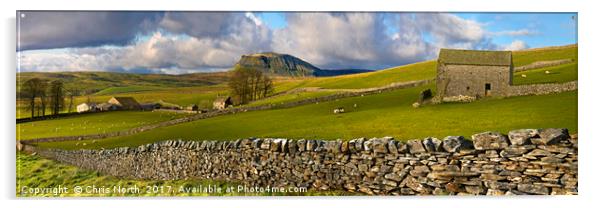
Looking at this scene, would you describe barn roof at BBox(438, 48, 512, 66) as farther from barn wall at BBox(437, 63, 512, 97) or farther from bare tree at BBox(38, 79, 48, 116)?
bare tree at BBox(38, 79, 48, 116)

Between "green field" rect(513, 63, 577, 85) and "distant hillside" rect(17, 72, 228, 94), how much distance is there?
21.3 ft

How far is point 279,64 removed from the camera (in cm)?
1025

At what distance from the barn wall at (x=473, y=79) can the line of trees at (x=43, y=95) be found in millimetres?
7962

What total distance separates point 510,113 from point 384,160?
9.95 ft

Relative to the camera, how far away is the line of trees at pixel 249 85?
10.3m

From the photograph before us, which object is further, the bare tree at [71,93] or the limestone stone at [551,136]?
the bare tree at [71,93]

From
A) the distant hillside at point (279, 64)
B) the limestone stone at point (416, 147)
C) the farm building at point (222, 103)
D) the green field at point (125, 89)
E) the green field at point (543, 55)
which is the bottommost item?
the limestone stone at point (416, 147)

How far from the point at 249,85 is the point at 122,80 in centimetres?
263

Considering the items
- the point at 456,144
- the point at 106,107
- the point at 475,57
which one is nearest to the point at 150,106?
the point at 106,107

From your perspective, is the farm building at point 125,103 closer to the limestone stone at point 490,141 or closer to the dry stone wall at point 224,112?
the dry stone wall at point 224,112

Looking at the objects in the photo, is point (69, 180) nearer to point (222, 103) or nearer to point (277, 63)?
point (222, 103)

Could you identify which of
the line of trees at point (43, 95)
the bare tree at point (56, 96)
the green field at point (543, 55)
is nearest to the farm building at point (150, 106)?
the line of trees at point (43, 95)

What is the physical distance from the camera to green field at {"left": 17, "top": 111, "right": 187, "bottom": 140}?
10.2 metres

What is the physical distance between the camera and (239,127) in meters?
10.2
